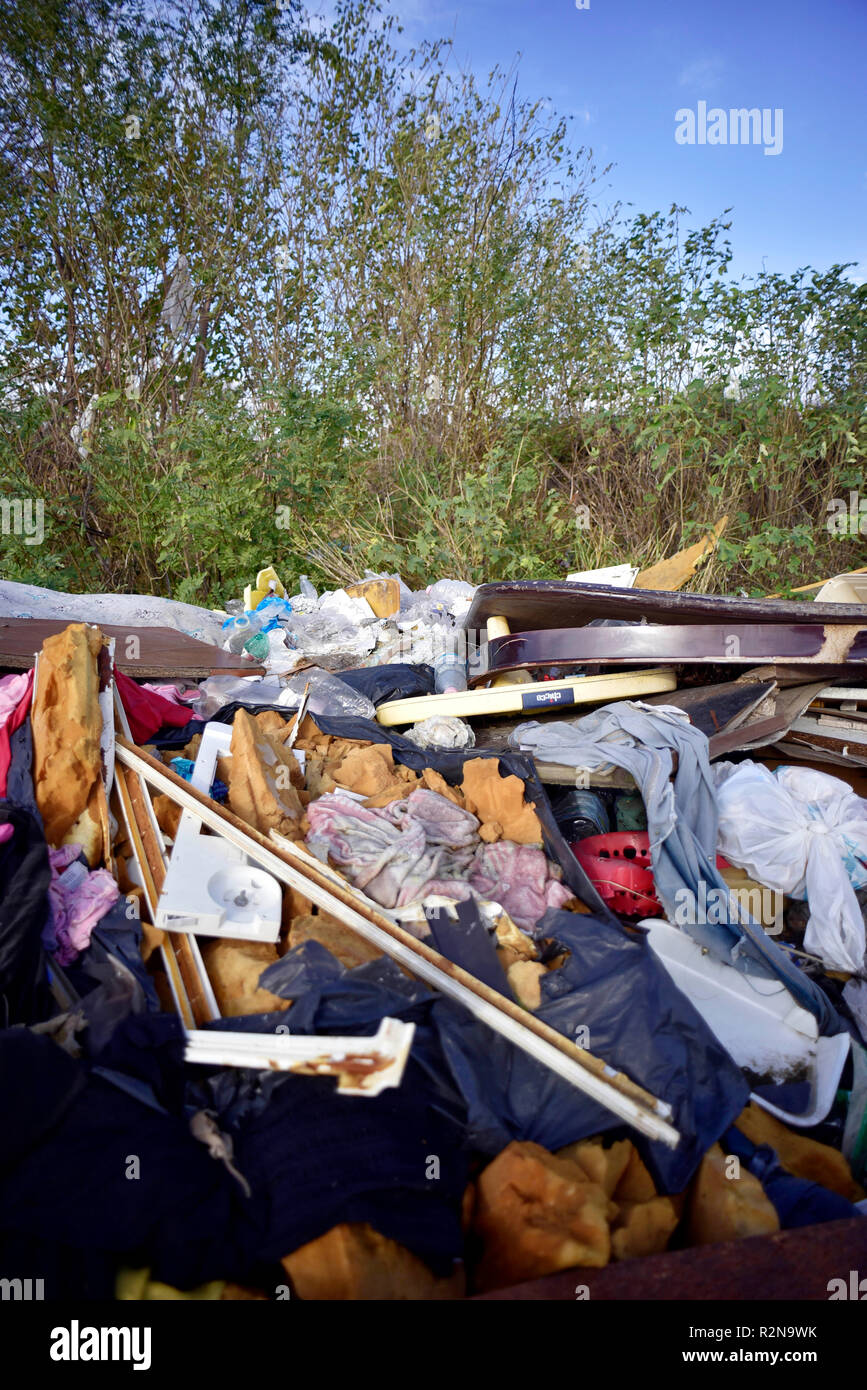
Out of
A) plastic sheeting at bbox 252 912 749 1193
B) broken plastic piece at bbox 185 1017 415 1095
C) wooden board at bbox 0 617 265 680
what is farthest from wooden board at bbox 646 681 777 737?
wooden board at bbox 0 617 265 680

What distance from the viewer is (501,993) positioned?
77.5 inches

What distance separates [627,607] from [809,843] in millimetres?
1396

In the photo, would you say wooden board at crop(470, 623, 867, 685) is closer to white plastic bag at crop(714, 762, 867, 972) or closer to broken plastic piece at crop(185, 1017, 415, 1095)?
white plastic bag at crop(714, 762, 867, 972)

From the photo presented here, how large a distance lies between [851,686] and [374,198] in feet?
25.0

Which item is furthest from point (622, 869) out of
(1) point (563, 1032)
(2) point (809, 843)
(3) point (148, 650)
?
(3) point (148, 650)

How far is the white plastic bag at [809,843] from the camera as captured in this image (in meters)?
2.54

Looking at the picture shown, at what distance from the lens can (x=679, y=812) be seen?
9.05 ft

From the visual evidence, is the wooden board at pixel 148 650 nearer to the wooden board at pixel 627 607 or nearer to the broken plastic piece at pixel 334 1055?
the wooden board at pixel 627 607

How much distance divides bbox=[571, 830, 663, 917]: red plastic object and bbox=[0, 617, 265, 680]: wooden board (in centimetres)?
227

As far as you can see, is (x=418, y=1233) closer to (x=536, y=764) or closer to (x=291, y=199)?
(x=536, y=764)

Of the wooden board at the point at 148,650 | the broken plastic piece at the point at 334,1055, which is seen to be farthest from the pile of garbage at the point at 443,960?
the wooden board at the point at 148,650

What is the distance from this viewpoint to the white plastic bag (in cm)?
254

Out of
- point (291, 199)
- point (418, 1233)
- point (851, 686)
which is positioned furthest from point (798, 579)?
point (291, 199)

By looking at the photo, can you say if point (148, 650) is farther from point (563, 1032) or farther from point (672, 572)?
point (672, 572)
